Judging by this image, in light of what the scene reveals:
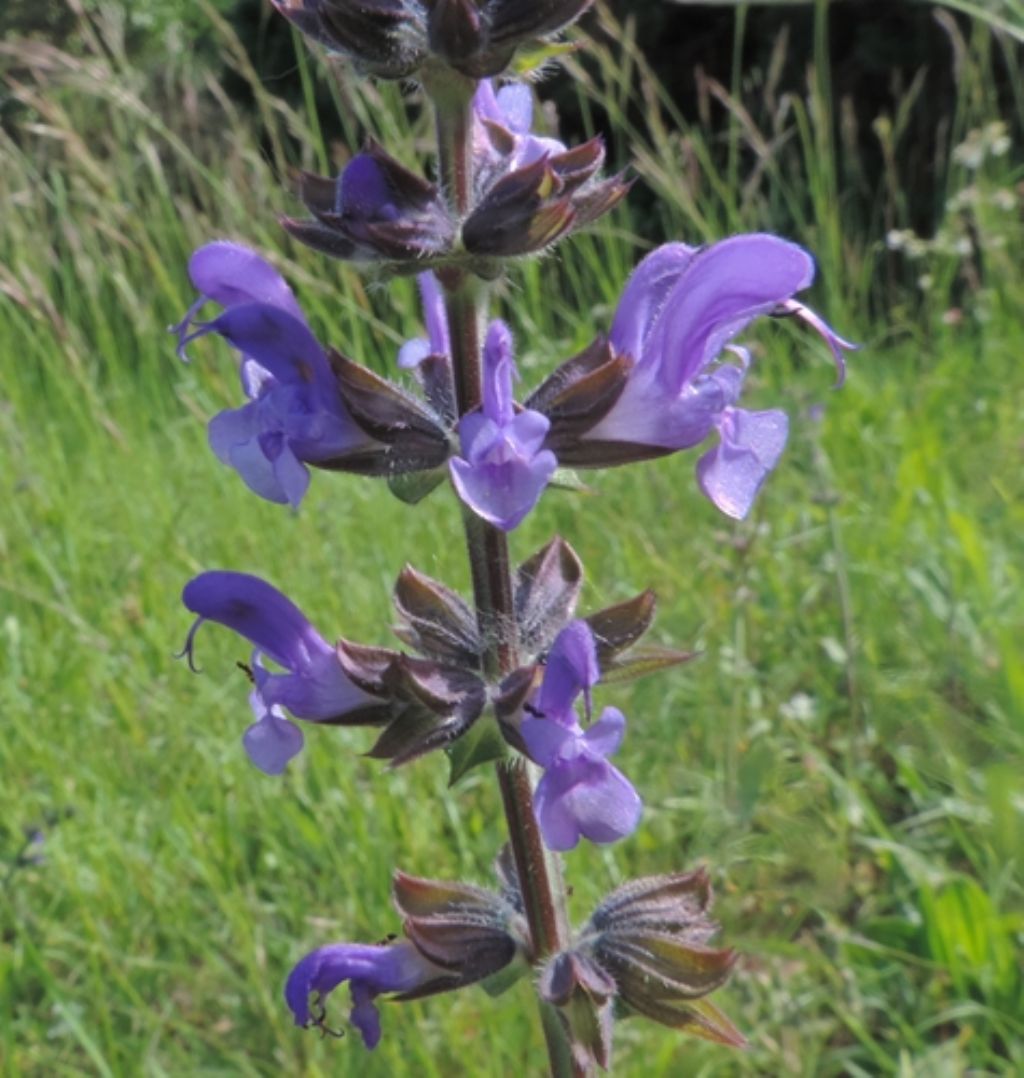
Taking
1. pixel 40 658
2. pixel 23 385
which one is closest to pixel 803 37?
pixel 23 385

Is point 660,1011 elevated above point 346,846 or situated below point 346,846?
above

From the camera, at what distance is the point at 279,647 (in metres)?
1.24

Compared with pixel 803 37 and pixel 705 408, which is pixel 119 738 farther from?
pixel 803 37

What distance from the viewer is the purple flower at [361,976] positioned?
1.24m

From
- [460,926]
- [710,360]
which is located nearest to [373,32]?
[710,360]

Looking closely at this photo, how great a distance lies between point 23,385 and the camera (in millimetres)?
3836

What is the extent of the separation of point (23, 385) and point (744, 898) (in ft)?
9.38

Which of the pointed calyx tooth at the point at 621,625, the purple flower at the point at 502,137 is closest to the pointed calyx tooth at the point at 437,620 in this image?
Answer: the pointed calyx tooth at the point at 621,625

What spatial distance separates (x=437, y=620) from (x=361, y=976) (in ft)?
1.18

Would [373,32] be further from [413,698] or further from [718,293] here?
[413,698]

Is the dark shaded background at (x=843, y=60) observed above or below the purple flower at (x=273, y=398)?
below

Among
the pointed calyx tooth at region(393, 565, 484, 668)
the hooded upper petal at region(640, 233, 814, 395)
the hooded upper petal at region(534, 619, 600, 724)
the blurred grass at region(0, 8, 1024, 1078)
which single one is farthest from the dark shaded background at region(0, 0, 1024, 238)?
the hooded upper petal at region(534, 619, 600, 724)

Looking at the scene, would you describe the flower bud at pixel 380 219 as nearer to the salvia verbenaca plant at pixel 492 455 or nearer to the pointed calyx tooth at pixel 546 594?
the salvia verbenaca plant at pixel 492 455

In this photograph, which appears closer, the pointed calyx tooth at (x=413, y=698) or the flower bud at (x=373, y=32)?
the flower bud at (x=373, y=32)
